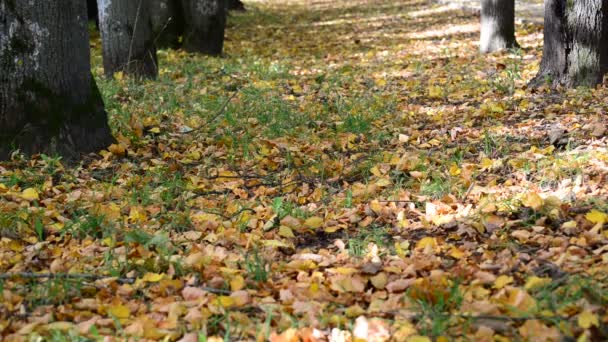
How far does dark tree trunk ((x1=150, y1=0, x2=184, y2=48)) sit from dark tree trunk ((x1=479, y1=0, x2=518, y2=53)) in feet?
14.0

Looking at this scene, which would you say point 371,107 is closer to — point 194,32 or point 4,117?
point 4,117

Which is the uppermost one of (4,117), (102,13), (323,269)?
(102,13)

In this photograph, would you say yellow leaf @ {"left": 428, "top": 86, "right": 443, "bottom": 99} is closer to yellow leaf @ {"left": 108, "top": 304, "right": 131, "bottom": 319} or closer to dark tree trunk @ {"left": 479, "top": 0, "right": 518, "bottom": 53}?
dark tree trunk @ {"left": 479, "top": 0, "right": 518, "bottom": 53}

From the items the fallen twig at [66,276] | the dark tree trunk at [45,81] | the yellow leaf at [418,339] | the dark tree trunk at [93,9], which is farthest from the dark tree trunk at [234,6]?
the yellow leaf at [418,339]

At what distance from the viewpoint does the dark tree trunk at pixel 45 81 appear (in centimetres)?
443

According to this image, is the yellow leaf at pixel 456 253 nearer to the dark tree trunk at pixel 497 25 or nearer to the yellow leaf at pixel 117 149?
the yellow leaf at pixel 117 149

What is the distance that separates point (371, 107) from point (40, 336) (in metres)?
4.11

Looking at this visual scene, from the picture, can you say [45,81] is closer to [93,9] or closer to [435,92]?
[435,92]

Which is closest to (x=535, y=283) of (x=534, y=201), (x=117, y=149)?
(x=534, y=201)

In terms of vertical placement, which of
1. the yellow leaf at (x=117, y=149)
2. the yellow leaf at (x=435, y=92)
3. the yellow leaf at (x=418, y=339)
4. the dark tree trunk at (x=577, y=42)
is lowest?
the yellow leaf at (x=418, y=339)

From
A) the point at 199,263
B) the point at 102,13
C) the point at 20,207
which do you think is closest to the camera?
the point at 199,263

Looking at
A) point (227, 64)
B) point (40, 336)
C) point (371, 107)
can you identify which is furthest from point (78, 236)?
point (227, 64)

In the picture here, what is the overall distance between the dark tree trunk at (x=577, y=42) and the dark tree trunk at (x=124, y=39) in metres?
4.13

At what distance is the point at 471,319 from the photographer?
2.38m
